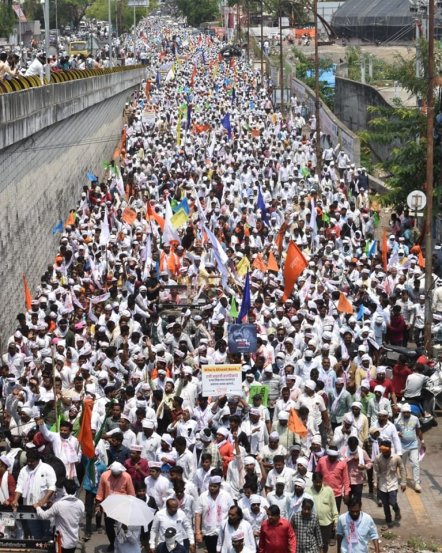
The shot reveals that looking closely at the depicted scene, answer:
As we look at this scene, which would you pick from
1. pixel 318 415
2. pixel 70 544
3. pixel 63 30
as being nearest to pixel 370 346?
pixel 318 415

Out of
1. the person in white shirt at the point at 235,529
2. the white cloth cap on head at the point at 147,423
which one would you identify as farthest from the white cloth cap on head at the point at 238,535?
the white cloth cap on head at the point at 147,423

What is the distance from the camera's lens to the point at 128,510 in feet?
36.8

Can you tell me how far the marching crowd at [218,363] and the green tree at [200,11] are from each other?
5325 inches

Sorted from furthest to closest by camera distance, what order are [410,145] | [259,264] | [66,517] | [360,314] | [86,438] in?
[410,145] < [259,264] < [360,314] < [86,438] < [66,517]

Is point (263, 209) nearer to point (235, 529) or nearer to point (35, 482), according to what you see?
point (35, 482)

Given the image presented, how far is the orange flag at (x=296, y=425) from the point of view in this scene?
14.0 metres

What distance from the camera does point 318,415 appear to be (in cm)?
1455

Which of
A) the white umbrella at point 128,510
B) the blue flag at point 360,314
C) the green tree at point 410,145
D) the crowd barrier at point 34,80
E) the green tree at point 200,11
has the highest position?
the crowd barrier at point 34,80

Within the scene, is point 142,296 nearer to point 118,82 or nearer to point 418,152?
point 418,152

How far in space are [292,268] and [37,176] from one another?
7.90 m

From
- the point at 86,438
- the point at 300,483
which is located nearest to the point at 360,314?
the point at 86,438

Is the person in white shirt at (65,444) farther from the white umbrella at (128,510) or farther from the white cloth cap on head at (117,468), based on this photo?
the white umbrella at (128,510)

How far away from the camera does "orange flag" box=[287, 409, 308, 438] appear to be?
552 inches

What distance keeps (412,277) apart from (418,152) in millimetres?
5299
